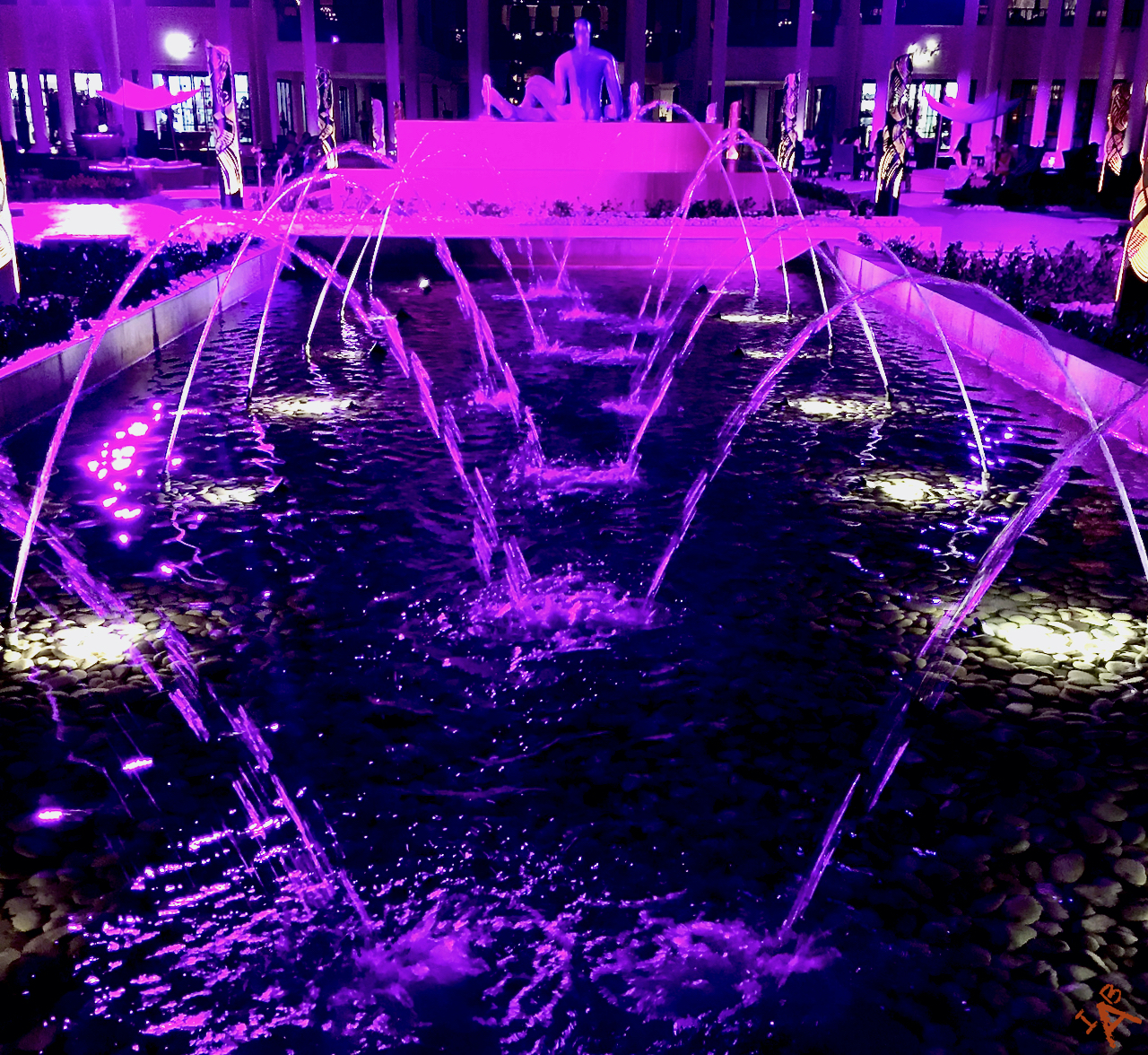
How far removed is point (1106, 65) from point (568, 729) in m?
41.6

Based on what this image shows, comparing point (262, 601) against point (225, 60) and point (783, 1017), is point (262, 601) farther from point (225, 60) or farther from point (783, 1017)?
point (225, 60)

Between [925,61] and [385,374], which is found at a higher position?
[925,61]

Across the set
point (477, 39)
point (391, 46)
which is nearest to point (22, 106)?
point (391, 46)

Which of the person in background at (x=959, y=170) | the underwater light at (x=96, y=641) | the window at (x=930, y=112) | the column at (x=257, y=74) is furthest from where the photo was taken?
the window at (x=930, y=112)

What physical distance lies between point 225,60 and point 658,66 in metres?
32.5

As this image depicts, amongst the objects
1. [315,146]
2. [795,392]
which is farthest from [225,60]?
[795,392]

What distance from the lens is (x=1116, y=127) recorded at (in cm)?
1723

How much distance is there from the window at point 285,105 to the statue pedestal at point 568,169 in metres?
22.4

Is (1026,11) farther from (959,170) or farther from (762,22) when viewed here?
(959,170)

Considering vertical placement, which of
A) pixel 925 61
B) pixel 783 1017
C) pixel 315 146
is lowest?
pixel 783 1017

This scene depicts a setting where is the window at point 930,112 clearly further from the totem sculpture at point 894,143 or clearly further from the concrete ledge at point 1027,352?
the concrete ledge at point 1027,352

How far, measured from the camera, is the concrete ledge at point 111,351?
637 centimetres

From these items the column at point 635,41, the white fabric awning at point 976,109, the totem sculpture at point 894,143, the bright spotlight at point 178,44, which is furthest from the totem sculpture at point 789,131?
the bright spotlight at point 178,44

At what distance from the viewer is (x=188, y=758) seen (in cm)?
321
